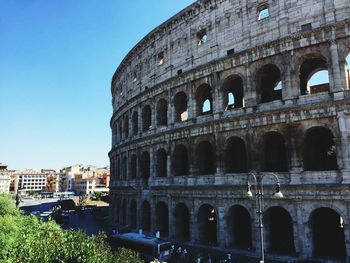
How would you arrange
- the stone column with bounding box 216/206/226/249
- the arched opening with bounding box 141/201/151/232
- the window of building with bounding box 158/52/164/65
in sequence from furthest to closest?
the arched opening with bounding box 141/201/151/232 → the window of building with bounding box 158/52/164/65 → the stone column with bounding box 216/206/226/249

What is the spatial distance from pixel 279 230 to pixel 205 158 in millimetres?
6857

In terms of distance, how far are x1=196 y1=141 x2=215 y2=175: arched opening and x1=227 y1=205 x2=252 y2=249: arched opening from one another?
10.9 ft

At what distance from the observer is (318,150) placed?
19.4 metres

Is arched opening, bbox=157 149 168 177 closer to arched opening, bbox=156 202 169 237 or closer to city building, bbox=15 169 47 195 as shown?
arched opening, bbox=156 202 169 237

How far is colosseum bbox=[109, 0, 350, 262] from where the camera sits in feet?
56.7

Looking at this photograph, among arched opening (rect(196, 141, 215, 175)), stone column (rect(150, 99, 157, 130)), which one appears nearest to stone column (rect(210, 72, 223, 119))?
arched opening (rect(196, 141, 215, 175))

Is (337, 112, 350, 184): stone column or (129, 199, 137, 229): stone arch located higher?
(337, 112, 350, 184): stone column

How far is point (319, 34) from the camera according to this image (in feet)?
58.8

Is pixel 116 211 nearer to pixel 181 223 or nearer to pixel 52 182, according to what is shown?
pixel 181 223

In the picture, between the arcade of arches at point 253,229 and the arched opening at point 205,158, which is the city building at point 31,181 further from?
the arched opening at point 205,158

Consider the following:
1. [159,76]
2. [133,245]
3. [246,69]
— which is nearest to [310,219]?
[246,69]

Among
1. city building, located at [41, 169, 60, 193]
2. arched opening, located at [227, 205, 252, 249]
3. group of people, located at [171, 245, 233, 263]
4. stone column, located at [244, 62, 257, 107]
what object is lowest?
group of people, located at [171, 245, 233, 263]

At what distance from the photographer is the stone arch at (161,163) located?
2639cm

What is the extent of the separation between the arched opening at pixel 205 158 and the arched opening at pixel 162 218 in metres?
5.09
